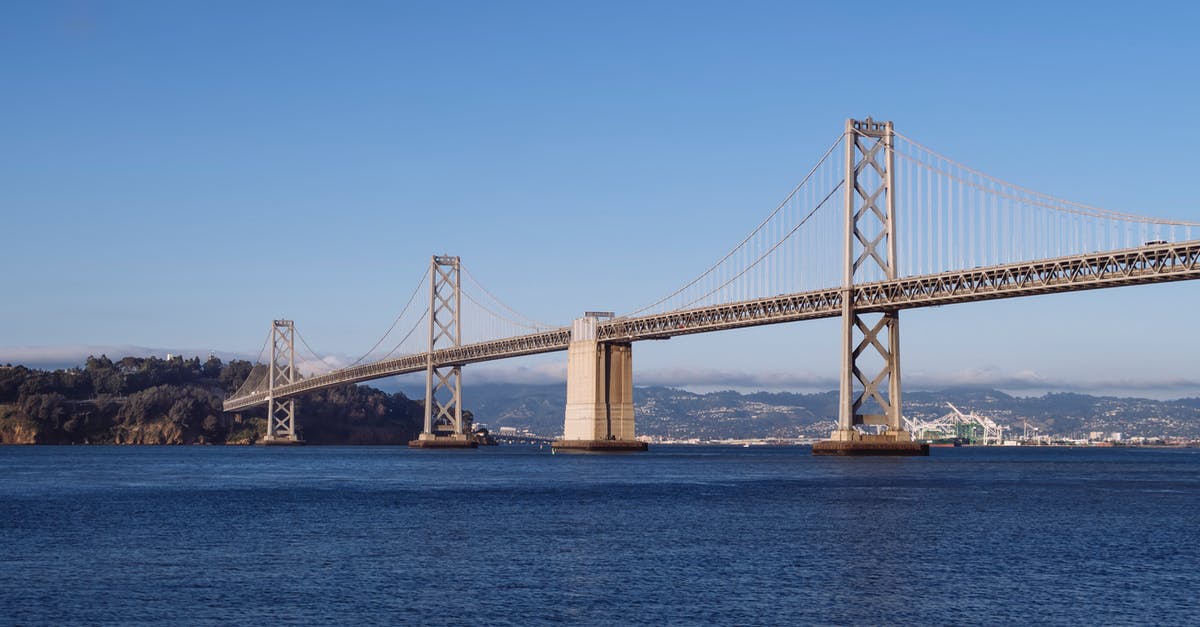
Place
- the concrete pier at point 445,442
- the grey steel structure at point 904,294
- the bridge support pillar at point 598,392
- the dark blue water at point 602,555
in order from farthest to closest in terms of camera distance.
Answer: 1. the concrete pier at point 445,442
2. the bridge support pillar at point 598,392
3. the grey steel structure at point 904,294
4. the dark blue water at point 602,555

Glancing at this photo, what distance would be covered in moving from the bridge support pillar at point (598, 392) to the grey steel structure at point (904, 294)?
4.28ft

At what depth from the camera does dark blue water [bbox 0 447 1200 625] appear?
2089 cm

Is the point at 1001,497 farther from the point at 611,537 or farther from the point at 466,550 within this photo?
the point at 466,550

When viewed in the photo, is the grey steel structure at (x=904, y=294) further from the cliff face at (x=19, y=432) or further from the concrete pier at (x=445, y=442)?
the cliff face at (x=19, y=432)

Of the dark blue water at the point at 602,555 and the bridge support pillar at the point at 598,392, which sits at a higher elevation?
the bridge support pillar at the point at 598,392

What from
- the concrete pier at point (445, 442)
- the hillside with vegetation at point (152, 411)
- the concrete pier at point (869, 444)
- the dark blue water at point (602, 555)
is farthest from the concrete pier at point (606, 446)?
the hillside with vegetation at point (152, 411)

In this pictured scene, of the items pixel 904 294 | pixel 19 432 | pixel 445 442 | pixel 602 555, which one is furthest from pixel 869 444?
pixel 19 432

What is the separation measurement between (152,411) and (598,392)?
95.0m

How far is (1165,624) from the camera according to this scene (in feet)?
64.6

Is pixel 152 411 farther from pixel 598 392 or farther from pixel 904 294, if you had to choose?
pixel 904 294

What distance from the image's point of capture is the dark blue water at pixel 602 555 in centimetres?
2089

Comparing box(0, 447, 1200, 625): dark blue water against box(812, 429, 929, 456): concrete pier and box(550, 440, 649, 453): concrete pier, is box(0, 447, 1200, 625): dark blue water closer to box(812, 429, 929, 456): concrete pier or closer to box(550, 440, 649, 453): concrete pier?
box(812, 429, 929, 456): concrete pier

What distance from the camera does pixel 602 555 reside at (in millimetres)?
27438

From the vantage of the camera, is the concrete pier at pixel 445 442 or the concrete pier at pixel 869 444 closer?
the concrete pier at pixel 869 444
